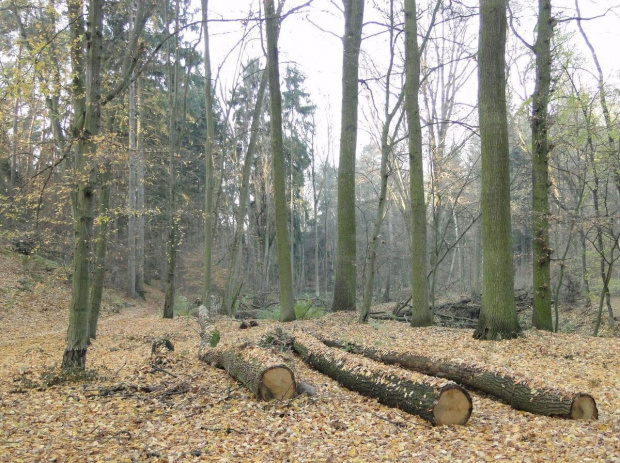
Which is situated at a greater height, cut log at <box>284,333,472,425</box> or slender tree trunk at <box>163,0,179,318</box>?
slender tree trunk at <box>163,0,179,318</box>

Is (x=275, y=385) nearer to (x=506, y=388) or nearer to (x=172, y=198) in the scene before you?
(x=506, y=388)

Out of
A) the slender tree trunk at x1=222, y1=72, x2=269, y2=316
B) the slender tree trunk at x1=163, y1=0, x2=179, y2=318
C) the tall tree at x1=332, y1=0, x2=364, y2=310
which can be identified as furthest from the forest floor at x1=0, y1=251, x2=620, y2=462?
the slender tree trunk at x1=222, y1=72, x2=269, y2=316

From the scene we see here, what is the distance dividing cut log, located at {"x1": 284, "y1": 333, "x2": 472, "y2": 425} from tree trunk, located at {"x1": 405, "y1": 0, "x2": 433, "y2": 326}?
407cm

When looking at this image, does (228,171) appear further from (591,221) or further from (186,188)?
(591,221)

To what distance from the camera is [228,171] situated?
27375mm

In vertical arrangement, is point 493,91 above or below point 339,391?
above

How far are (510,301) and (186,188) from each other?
24418 millimetres

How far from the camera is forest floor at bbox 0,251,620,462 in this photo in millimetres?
3898

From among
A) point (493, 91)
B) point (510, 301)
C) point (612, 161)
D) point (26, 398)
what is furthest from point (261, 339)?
point (612, 161)

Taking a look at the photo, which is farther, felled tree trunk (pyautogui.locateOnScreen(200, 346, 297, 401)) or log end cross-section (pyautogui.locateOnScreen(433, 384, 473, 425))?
felled tree trunk (pyautogui.locateOnScreen(200, 346, 297, 401))

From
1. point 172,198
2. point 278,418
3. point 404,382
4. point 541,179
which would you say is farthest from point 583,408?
point 172,198

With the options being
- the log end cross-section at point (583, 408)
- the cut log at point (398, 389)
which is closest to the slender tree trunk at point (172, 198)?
the cut log at point (398, 389)

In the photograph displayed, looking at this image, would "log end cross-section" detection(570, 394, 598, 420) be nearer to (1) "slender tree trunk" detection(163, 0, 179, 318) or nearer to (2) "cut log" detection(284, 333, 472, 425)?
(2) "cut log" detection(284, 333, 472, 425)

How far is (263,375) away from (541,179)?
765 cm
